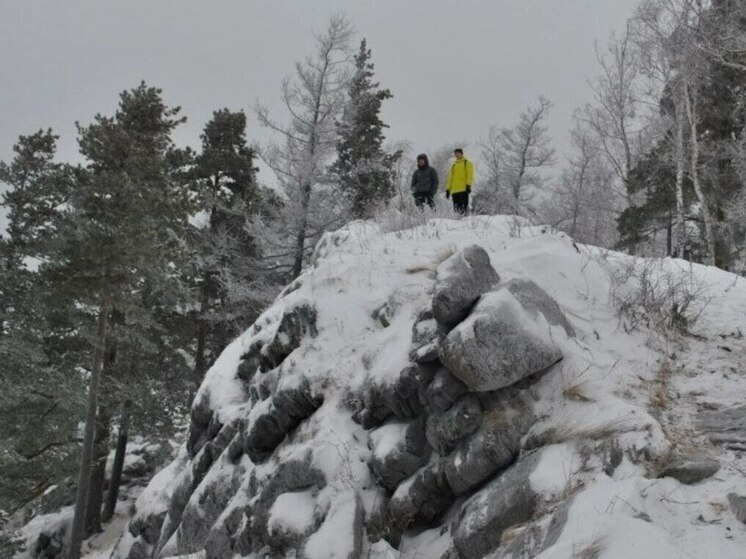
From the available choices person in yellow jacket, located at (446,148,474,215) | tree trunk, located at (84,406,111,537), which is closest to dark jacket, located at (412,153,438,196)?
person in yellow jacket, located at (446,148,474,215)

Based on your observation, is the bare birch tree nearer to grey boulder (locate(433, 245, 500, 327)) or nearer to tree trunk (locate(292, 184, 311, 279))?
tree trunk (locate(292, 184, 311, 279))

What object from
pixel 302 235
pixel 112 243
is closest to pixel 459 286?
pixel 112 243

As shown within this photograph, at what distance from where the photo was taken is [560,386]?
4.79 metres

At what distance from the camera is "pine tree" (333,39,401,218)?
61.2 ft

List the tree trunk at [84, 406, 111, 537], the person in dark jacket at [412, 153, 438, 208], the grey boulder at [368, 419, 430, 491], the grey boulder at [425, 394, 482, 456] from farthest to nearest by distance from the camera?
the tree trunk at [84, 406, 111, 537] < the person in dark jacket at [412, 153, 438, 208] < the grey boulder at [368, 419, 430, 491] < the grey boulder at [425, 394, 482, 456]

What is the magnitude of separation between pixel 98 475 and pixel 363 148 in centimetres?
1330

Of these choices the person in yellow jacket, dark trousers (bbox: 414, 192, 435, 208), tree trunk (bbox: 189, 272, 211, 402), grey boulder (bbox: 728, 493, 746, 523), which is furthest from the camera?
tree trunk (bbox: 189, 272, 211, 402)

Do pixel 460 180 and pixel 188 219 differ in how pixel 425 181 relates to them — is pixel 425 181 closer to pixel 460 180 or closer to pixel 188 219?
pixel 460 180

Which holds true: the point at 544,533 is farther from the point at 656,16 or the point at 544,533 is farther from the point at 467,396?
the point at 656,16

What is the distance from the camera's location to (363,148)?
19516mm

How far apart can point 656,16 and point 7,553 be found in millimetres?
21817

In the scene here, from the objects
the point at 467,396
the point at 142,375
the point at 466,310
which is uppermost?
the point at 466,310

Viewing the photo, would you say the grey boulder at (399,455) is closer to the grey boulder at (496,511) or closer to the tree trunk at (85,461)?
the grey boulder at (496,511)

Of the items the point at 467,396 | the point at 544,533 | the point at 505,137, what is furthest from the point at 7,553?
the point at 505,137
